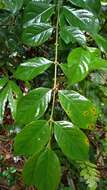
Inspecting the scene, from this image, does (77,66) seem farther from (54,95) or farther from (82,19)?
(82,19)

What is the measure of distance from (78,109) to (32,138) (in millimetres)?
110

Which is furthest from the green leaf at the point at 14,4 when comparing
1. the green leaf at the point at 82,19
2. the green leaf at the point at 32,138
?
the green leaf at the point at 32,138

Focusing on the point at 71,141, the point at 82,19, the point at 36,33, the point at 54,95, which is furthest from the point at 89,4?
the point at 71,141

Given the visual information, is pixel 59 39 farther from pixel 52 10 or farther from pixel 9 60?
pixel 9 60

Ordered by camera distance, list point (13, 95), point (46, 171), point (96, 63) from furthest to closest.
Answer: point (13, 95) → point (96, 63) → point (46, 171)

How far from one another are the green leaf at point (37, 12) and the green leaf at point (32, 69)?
0.47ft

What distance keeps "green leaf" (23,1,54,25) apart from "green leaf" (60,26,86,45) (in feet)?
0.23

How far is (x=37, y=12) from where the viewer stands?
0.92 meters

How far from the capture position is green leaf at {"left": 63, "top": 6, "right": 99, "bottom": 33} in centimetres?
90

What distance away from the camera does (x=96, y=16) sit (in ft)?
3.05

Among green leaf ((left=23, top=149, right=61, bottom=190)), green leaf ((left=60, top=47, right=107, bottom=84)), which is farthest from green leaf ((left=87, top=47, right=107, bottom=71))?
green leaf ((left=23, top=149, right=61, bottom=190))

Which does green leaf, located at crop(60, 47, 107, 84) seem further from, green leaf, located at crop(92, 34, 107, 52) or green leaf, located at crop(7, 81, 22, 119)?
green leaf, located at crop(7, 81, 22, 119)

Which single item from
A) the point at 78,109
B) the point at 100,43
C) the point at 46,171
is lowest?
the point at 46,171

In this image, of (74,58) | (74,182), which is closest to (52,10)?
(74,58)
